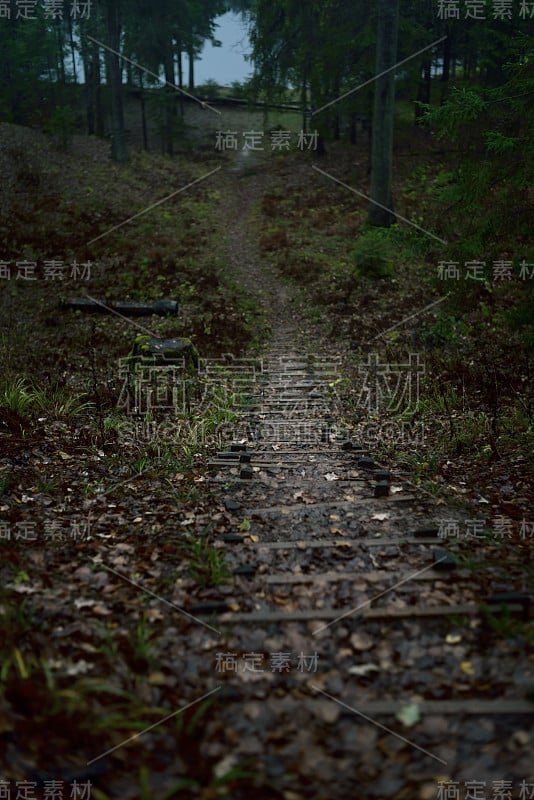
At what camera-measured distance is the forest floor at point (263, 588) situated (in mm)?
2881

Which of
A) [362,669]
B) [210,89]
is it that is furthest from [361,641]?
[210,89]

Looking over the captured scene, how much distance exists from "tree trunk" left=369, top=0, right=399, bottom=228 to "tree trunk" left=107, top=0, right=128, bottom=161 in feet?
46.4

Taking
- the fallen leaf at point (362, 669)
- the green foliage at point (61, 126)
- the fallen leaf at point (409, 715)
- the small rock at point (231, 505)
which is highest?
the green foliage at point (61, 126)

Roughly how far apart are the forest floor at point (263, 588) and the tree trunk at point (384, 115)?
21.4 ft

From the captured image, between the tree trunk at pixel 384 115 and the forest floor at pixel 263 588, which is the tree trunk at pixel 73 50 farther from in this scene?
the forest floor at pixel 263 588

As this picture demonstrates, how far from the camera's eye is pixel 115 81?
24672mm

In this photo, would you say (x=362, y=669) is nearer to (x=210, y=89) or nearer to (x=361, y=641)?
(x=361, y=641)

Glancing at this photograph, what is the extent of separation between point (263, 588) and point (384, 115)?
15.3 metres

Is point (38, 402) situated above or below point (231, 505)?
above

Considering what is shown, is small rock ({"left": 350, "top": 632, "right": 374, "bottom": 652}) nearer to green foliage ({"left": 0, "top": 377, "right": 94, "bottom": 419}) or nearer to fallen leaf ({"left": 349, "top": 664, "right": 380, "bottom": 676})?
fallen leaf ({"left": 349, "top": 664, "right": 380, "bottom": 676})

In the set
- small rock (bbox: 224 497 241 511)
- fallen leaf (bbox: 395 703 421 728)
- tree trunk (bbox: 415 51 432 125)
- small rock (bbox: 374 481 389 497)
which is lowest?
fallen leaf (bbox: 395 703 421 728)

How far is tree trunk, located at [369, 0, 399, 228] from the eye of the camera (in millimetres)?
14945

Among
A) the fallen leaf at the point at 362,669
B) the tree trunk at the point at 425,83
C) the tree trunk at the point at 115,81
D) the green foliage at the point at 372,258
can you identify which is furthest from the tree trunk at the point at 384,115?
the fallen leaf at the point at 362,669

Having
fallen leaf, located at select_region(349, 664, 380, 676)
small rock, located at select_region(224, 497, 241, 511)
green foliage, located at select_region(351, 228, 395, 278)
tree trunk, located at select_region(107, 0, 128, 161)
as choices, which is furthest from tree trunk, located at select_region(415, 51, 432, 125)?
fallen leaf, located at select_region(349, 664, 380, 676)
